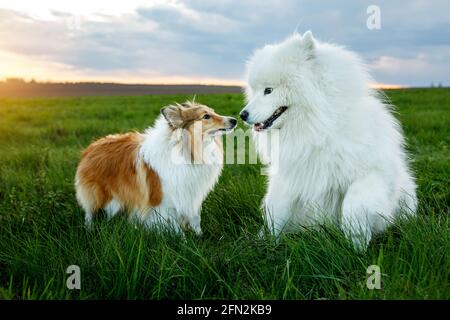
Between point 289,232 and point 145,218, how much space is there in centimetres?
153

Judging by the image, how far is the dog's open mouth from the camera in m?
3.65

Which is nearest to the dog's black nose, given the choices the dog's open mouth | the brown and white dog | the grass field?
Answer: the dog's open mouth

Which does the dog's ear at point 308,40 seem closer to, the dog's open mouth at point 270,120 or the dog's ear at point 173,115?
the dog's open mouth at point 270,120

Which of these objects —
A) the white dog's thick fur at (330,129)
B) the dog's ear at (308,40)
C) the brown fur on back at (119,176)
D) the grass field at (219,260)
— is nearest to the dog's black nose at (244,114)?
the white dog's thick fur at (330,129)

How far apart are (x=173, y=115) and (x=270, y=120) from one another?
1336 mm

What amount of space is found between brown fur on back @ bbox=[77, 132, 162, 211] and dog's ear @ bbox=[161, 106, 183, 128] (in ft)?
1.75

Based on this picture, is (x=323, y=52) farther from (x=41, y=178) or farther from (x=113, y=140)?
(x=41, y=178)

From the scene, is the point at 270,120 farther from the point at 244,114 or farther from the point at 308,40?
the point at 308,40

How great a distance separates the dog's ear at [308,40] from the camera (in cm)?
350

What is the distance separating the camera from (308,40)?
3504 mm

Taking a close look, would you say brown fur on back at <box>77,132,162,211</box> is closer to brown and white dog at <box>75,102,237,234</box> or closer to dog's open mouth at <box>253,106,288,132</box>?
brown and white dog at <box>75,102,237,234</box>

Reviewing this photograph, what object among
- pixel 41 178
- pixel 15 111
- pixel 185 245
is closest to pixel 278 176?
pixel 185 245

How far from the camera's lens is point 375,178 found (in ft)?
11.6

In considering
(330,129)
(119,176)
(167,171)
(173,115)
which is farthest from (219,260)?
(119,176)
